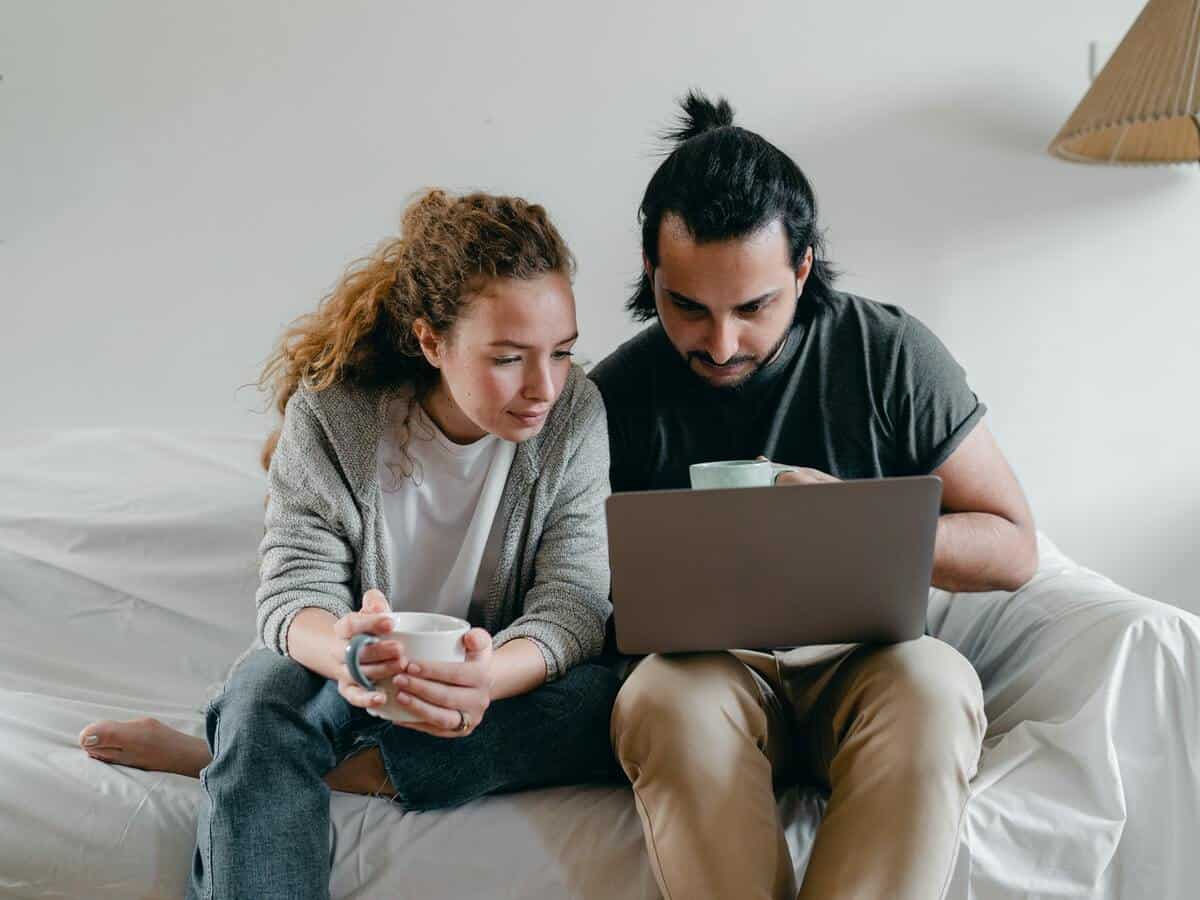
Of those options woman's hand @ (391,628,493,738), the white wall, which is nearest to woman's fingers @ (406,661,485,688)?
woman's hand @ (391,628,493,738)

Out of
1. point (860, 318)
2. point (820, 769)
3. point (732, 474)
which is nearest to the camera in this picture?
point (732, 474)

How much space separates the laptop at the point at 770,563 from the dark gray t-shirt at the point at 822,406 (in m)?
0.33

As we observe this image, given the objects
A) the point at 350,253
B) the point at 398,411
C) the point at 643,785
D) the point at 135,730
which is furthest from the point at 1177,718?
the point at 350,253

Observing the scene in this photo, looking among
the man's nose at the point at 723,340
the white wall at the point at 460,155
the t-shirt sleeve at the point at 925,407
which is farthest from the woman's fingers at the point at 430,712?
the white wall at the point at 460,155

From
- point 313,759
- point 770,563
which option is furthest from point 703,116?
point 313,759

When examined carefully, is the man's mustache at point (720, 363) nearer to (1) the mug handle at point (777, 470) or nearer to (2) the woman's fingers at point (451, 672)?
(1) the mug handle at point (777, 470)

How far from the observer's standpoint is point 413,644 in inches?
40.8

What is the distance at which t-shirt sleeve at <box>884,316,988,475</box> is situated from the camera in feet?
4.59

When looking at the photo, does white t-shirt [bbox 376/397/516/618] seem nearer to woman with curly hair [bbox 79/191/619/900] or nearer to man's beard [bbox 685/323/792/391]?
woman with curly hair [bbox 79/191/619/900]

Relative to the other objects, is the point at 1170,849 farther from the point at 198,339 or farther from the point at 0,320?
the point at 0,320

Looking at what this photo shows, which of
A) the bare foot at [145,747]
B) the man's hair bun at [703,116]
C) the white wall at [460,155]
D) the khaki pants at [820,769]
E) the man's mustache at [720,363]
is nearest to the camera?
the khaki pants at [820,769]

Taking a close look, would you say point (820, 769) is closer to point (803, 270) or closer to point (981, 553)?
point (981, 553)

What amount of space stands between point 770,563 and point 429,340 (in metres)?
0.48

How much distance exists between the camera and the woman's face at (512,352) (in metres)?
1.26
